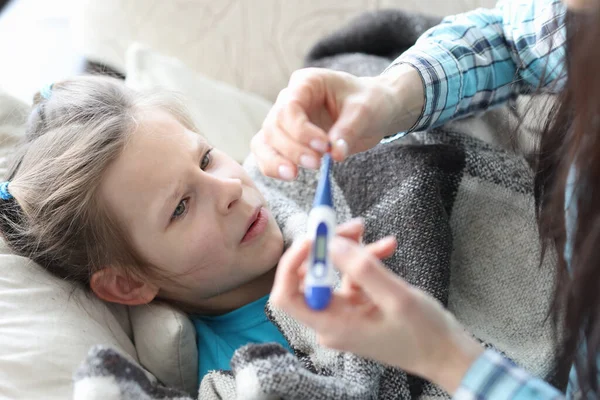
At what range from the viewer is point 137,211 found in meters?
0.85

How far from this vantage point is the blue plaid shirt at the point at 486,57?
839 millimetres

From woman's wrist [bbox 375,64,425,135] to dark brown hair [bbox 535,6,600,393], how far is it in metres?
0.21

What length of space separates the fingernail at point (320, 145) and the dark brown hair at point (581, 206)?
245 millimetres

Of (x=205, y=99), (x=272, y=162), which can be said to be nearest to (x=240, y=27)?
(x=205, y=99)

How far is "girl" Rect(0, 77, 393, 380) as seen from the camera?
85 centimetres

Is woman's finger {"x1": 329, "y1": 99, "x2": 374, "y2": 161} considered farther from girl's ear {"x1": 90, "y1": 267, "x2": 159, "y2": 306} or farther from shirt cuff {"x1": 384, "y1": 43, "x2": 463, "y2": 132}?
girl's ear {"x1": 90, "y1": 267, "x2": 159, "y2": 306}

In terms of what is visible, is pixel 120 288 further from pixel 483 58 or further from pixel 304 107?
pixel 483 58

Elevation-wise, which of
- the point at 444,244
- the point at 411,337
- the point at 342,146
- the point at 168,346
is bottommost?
the point at 168,346

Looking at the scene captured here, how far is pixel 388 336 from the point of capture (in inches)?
19.7

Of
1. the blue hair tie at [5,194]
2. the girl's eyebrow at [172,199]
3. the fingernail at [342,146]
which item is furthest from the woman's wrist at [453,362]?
the blue hair tie at [5,194]

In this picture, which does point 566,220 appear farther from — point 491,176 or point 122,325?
point 122,325

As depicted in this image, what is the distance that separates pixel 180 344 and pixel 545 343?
54 centimetres

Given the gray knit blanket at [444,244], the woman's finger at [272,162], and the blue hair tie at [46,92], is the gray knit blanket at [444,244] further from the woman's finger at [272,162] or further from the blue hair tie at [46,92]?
the blue hair tie at [46,92]

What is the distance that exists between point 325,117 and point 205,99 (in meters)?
0.56
